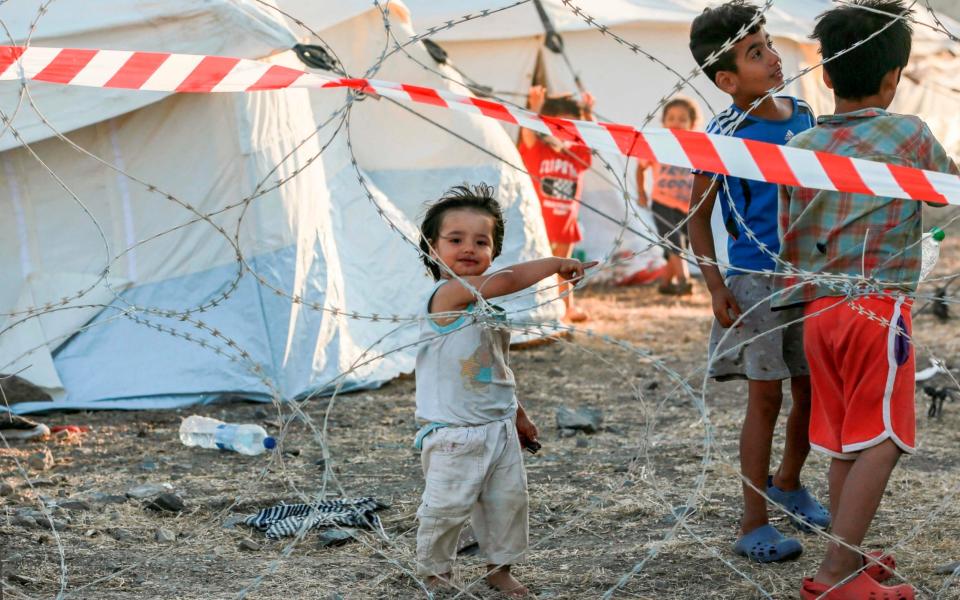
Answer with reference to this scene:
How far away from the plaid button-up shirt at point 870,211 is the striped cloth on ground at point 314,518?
1578mm

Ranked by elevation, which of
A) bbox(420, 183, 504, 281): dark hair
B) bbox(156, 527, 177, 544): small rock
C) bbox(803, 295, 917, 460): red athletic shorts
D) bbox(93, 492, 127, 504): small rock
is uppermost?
bbox(420, 183, 504, 281): dark hair

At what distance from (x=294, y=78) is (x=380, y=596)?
1.34 meters

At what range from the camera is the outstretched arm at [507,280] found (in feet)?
9.57

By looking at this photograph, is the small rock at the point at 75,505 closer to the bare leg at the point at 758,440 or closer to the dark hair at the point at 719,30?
the bare leg at the point at 758,440

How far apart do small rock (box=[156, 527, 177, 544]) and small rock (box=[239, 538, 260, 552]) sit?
24cm

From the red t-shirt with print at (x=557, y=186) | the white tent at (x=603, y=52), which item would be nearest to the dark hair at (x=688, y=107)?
the white tent at (x=603, y=52)

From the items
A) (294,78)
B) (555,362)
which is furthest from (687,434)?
(294,78)

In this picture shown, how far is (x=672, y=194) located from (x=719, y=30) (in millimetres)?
6449

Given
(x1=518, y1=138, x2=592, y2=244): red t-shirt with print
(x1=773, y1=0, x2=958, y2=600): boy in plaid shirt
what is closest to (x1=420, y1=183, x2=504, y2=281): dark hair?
(x1=773, y1=0, x2=958, y2=600): boy in plaid shirt

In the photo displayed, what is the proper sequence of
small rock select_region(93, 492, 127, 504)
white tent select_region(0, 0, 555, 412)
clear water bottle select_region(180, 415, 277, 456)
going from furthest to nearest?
white tent select_region(0, 0, 555, 412) → clear water bottle select_region(180, 415, 277, 456) → small rock select_region(93, 492, 127, 504)

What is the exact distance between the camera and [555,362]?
682 cm

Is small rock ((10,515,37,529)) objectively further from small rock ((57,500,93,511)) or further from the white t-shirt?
the white t-shirt

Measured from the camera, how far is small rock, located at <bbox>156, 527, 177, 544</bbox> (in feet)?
12.2

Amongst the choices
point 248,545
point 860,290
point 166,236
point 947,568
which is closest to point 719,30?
point 860,290
